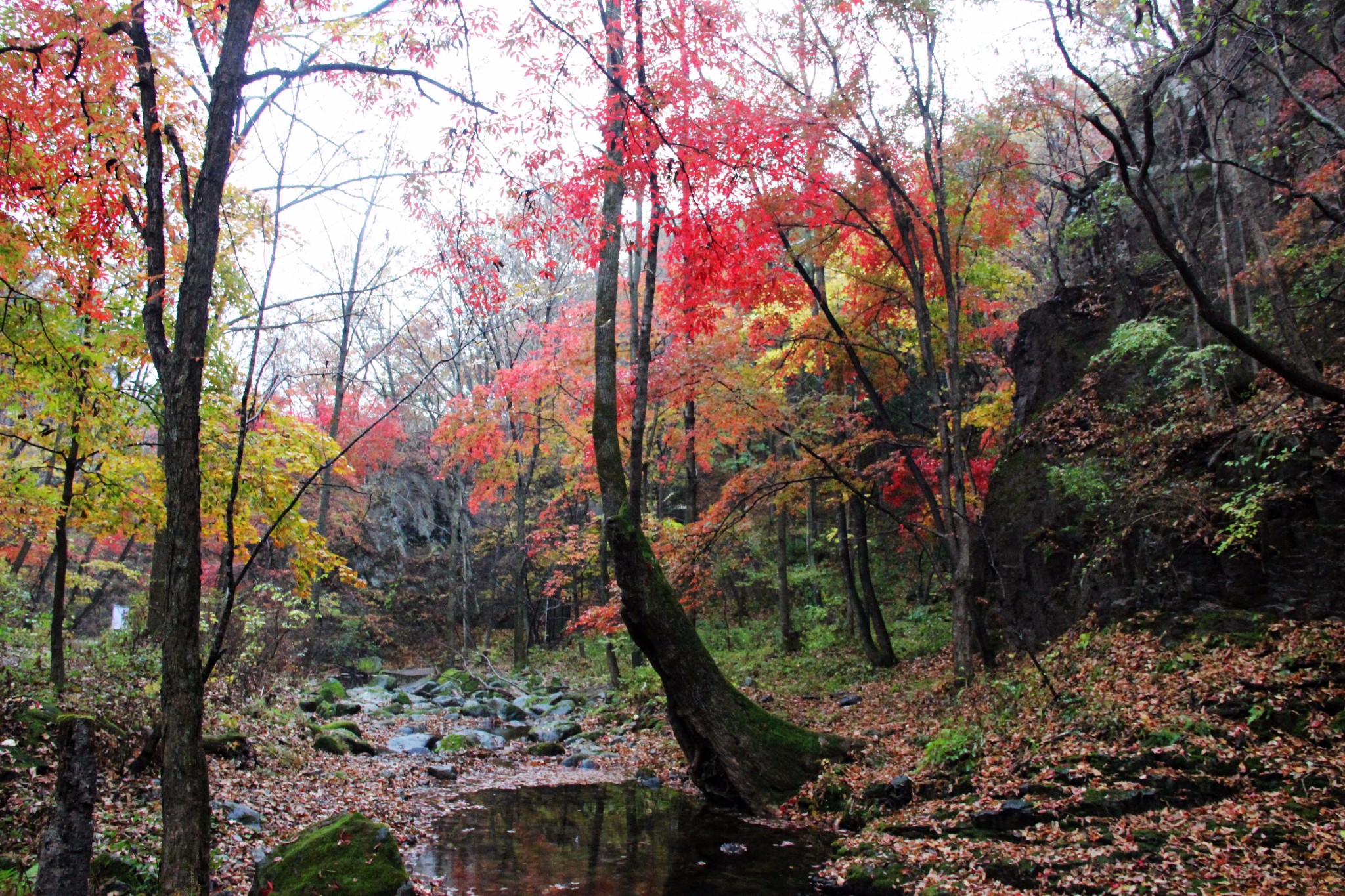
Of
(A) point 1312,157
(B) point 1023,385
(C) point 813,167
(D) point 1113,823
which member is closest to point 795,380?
(B) point 1023,385

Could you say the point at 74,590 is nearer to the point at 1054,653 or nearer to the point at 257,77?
the point at 257,77

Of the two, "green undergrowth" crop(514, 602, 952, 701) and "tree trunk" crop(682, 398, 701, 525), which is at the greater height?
"tree trunk" crop(682, 398, 701, 525)

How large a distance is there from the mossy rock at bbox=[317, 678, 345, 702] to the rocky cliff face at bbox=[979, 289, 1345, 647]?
530 inches

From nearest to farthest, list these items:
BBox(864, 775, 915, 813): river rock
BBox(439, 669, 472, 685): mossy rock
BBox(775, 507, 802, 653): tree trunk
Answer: BBox(864, 775, 915, 813): river rock, BBox(775, 507, 802, 653): tree trunk, BBox(439, 669, 472, 685): mossy rock

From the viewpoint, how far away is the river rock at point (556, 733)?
1388cm

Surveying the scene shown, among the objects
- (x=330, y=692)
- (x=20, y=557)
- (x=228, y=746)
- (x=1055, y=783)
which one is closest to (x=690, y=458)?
(x=330, y=692)

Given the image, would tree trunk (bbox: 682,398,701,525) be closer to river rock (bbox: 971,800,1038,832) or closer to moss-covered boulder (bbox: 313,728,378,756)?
moss-covered boulder (bbox: 313,728,378,756)

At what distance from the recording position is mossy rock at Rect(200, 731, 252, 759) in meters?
8.39

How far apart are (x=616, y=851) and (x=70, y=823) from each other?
4.74 meters

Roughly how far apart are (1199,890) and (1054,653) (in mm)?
5206

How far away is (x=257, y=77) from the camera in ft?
17.2

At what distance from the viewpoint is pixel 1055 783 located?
6.41 meters

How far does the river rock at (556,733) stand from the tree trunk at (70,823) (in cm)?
995

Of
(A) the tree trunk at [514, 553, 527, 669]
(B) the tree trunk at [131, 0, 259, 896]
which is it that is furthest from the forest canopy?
(A) the tree trunk at [514, 553, 527, 669]
